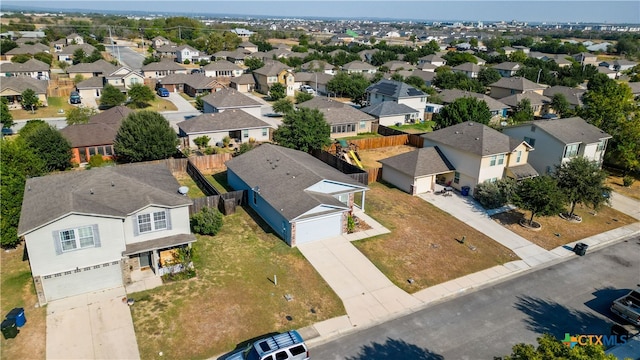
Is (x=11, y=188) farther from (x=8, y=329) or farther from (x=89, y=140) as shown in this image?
(x=89, y=140)

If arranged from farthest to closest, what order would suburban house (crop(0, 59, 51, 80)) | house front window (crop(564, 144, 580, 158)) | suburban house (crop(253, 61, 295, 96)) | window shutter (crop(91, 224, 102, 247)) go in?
1. suburban house (crop(253, 61, 295, 96))
2. suburban house (crop(0, 59, 51, 80))
3. house front window (crop(564, 144, 580, 158))
4. window shutter (crop(91, 224, 102, 247))

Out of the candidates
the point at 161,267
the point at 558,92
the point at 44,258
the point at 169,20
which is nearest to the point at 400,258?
the point at 161,267

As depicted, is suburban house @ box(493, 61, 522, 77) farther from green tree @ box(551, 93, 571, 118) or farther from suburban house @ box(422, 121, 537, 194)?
suburban house @ box(422, 121, 537, 194)

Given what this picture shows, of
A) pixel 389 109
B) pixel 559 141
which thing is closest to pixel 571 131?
pixel 559 141

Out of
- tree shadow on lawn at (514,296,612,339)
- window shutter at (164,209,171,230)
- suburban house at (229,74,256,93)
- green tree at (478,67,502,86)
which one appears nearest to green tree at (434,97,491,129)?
tree shadow on lawn at (514,296,612,339)

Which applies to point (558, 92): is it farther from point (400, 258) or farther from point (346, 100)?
point (400, 258)

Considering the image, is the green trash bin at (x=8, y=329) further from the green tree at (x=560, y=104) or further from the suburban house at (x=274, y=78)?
the green tree at (x=560, y=104)
